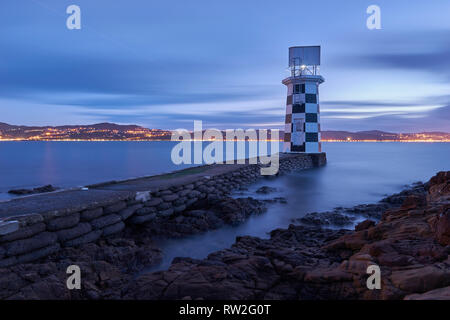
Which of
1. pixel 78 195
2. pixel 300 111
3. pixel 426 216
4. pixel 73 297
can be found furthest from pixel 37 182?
pixel 426 216

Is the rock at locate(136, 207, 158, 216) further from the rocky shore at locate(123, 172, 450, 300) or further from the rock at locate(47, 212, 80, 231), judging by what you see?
the rocky shore at locate(123, 172, 450, 300)

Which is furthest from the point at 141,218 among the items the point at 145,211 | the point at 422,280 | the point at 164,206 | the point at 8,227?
the point at 422,280

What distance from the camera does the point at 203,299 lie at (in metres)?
2.60

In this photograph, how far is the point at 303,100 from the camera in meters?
19.0

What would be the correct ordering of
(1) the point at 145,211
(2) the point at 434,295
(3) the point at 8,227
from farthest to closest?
(1) the point at 145,211 < (3) the point at 8,227 < (2) the point at 434,295

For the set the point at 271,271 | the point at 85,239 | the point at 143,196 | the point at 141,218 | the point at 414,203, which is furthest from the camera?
the point at 143,196

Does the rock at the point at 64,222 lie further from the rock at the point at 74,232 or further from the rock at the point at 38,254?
the rock at the point at 38,254

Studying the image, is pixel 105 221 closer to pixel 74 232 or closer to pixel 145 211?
pixel 74 232

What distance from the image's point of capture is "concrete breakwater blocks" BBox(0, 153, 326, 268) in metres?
3.67

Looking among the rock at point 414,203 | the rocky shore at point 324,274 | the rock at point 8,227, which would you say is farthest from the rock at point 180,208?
the rock at point 414,203

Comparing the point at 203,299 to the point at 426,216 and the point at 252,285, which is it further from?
the point at 426,216

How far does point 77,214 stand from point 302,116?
16891 millimetres

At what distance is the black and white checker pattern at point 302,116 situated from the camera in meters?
19.1
